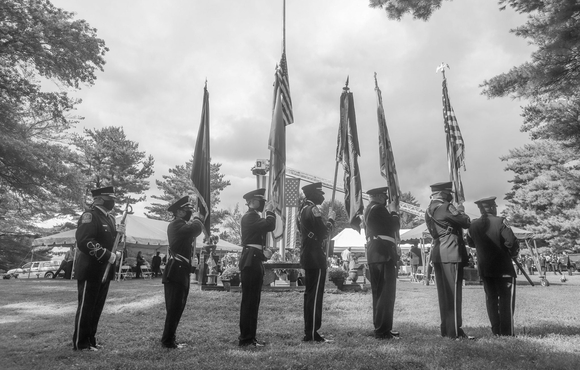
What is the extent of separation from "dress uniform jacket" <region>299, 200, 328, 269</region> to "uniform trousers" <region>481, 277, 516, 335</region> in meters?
2.41

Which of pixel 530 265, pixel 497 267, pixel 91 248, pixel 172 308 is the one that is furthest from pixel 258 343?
pixel 530 265

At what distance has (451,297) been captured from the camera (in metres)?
5.61

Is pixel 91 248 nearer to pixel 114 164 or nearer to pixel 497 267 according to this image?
pixel 497 267

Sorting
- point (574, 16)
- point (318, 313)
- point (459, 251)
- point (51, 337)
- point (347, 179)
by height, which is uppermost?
point (574, 16)

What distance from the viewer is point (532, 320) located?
24.8 feet

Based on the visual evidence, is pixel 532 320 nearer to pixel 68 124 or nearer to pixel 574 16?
pixel 574 16

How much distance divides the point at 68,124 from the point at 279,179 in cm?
1582

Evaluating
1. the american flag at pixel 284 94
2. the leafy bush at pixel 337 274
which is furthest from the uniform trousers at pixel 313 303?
the american flag at pixel 284 94

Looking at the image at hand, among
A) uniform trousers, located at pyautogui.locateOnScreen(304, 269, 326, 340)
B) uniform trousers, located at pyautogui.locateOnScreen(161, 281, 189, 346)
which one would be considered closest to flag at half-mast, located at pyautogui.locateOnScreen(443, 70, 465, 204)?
uniform trousers, located at pyautogui.locateOnScreen(304, 269, 326, 340)

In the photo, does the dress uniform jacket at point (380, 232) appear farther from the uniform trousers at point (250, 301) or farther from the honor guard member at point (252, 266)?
the uniform trousers at point (250, 301)

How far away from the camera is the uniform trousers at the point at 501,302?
570 centimetres

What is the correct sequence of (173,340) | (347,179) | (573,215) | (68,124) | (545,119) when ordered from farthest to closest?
(573,215), (68,124), (545,119), (347,179), (173,340)

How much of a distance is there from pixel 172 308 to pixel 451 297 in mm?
3756

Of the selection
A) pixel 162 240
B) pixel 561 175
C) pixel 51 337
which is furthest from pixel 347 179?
pixel 561 175
